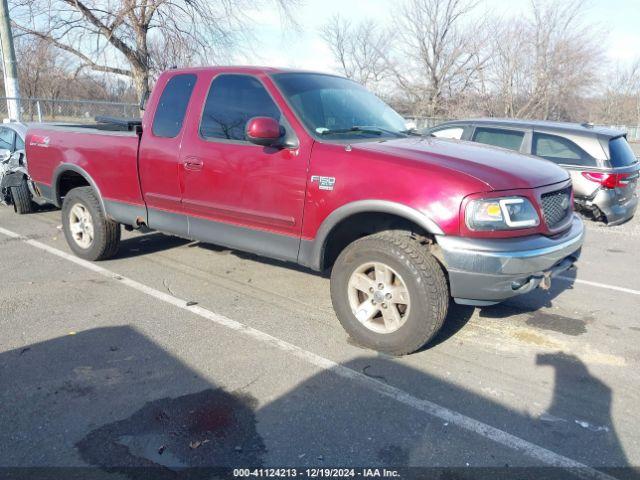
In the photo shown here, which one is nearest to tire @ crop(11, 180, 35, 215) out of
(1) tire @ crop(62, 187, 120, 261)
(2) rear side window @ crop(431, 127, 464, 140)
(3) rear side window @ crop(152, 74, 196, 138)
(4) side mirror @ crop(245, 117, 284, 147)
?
(1) tire @ crop(62, 187, 120, 261)

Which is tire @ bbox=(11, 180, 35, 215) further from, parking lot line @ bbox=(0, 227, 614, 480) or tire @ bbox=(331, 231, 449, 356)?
tire @ bbox=(331, 231, 449, 356)

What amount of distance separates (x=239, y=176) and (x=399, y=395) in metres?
2.16

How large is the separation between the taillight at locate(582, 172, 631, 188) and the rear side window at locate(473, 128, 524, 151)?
107 cm

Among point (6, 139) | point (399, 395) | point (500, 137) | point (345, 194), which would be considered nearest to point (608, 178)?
point (500, 137)

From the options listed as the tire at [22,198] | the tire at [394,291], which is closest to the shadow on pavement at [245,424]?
the tire at [394,291]

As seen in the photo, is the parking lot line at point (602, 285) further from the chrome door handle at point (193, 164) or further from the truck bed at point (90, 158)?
the truck bed at point (90, 158)

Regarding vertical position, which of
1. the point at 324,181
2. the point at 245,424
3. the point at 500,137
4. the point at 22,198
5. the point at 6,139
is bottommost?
the point at 245,424

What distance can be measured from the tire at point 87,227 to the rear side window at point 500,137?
5.47 metres

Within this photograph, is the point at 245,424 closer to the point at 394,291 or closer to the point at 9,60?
the point at 394,291

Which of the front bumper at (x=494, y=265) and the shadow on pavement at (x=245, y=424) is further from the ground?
the front bumper at (x=494, y=265)

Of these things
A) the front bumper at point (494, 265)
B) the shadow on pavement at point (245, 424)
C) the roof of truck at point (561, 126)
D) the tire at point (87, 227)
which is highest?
the roof of truck at point (561, 126)

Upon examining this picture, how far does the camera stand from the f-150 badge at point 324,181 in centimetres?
372

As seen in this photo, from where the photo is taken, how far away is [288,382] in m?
3.31

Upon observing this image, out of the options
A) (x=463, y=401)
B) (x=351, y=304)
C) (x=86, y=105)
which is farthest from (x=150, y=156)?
(x=86, y=105)
